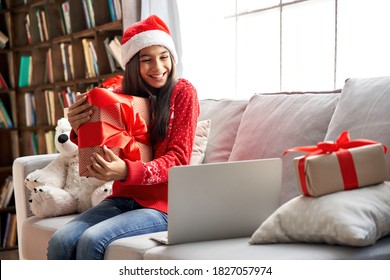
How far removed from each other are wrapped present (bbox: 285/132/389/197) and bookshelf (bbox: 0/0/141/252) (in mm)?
2157

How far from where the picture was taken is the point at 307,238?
141cm

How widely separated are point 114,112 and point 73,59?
2106mm

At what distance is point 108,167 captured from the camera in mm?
1823

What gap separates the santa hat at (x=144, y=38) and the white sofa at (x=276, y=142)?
0.40 m

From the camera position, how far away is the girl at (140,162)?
6.00ft

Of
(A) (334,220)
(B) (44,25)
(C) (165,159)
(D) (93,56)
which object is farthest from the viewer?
(B) (44,25)

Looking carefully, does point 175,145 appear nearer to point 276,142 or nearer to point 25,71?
point 276,142

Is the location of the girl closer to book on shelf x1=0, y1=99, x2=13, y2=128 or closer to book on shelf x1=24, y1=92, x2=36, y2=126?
book on shelf x1=24, y1=92, x2=36, y2=126

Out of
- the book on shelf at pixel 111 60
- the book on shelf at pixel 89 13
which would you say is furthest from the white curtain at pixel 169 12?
the book on shelf at pixel 89 13

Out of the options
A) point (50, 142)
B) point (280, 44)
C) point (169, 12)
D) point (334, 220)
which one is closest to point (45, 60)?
point (50, 142)

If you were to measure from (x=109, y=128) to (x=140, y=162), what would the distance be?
0.14 m
